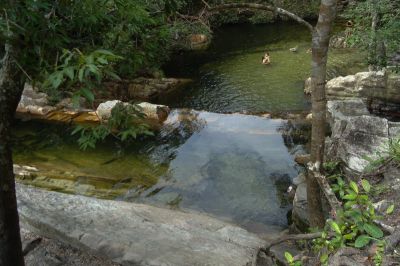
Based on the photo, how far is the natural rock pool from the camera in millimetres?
9289

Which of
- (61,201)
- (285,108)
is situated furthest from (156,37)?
(285,108)

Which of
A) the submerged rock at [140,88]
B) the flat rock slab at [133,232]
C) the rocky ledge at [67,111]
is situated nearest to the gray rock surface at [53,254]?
the flat rock slab at [133,232]

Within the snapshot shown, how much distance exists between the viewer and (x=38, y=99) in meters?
15.1

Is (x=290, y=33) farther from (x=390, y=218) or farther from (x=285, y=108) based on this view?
(x=390, y=218)

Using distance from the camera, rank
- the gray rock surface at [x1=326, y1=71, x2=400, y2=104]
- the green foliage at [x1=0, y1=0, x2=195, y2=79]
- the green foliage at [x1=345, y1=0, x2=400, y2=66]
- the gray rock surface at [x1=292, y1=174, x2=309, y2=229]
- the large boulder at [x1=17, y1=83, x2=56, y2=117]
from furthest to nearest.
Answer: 1. the large boulder at [x1=17, y1=83, x2=56, y2=117]
2. the gray rock surface at [x1=326, y1=71, x2=400, y2=104]
3. the green foliage at [x1=345, y1=0, x2=400, y2=66]
4. the gray rock surface at [x1=292, y1=174, x2=309, y2=229]
5. the green foliage at [x1=0, y1=0, x2=195, y2=79]

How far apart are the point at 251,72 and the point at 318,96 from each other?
13.2 metres

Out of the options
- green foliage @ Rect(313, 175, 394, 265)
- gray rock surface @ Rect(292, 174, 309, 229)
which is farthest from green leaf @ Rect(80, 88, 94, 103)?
gray rock surface @ Rect(292, 174, 309, 229)

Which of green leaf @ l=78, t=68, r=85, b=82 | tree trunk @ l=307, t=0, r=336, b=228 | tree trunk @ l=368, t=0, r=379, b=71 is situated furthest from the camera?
tree trunk @ l=368, t=0, r=379, b=71

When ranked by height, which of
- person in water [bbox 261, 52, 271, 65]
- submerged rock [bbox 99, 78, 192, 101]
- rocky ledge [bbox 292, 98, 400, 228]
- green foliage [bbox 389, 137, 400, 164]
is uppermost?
green foliage [bbox 389, 137, 400, 164]

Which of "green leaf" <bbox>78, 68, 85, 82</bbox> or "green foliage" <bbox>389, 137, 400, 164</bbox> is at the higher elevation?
"green leaf" <bbox>78, 68, 85, 82</bbox>

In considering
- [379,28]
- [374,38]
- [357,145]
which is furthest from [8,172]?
[379,28]

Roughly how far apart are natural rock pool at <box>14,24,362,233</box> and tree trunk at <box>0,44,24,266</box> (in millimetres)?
5034

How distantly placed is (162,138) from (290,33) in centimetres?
1461

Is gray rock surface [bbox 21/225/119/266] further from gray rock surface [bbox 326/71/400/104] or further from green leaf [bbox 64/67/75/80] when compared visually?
gray rock surface [bbox 326/71/400/104]
